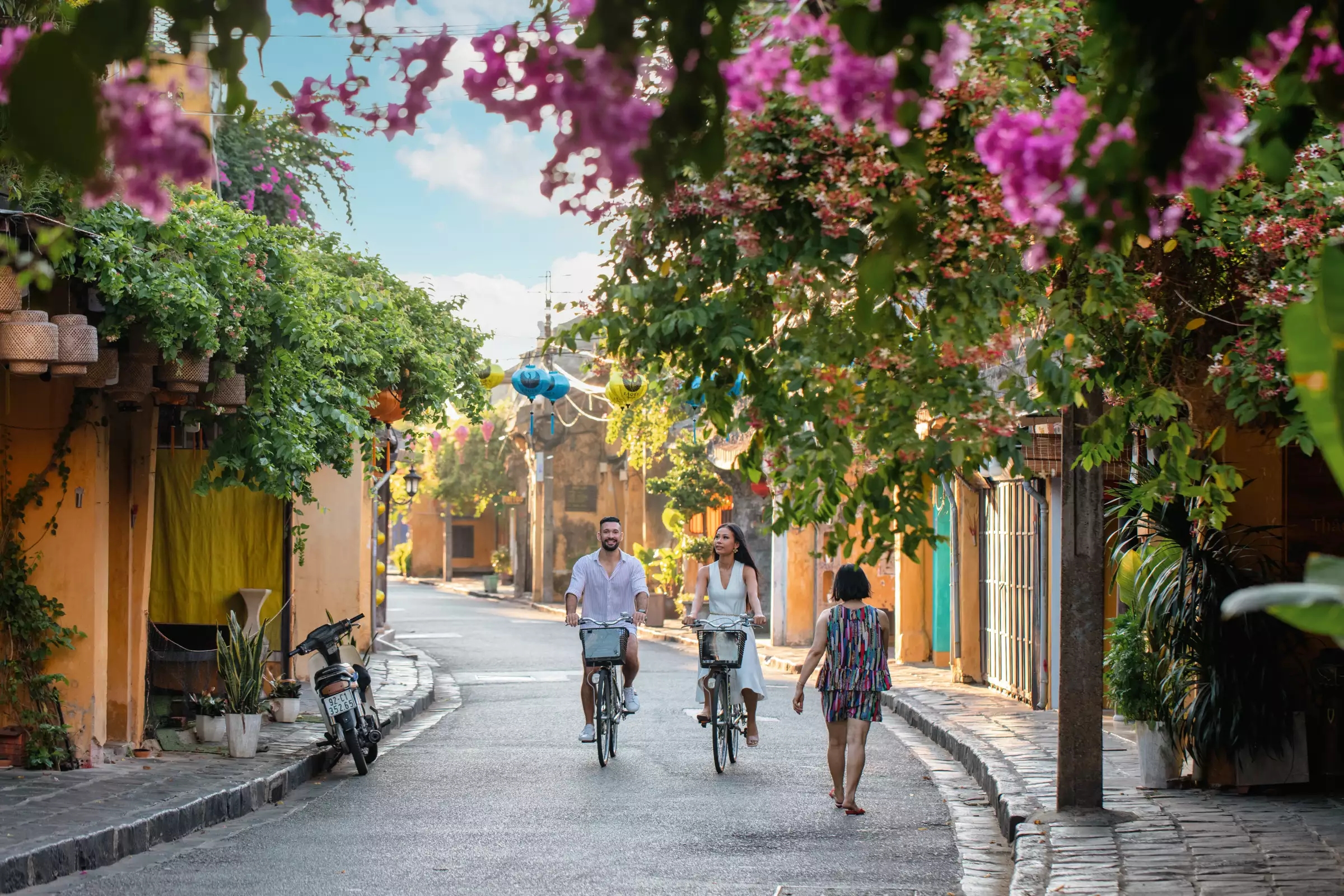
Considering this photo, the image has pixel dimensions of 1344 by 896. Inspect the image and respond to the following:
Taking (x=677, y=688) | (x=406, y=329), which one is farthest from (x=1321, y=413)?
(x=677, y=688)

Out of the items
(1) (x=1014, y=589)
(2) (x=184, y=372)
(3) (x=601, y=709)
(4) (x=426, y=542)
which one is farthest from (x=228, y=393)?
(4) (x=426, y=542)

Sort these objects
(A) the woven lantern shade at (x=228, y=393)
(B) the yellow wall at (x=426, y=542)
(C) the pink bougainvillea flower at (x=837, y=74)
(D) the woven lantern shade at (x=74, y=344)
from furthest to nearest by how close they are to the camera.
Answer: (B) the yellow wall at (x=426, y=542), (A) the woven lantern shade at (x=228, y=393), (D) the woven lantern shade at (x=74, y=344), (C) the pink bougainvillea flower at (x=837, y=74)

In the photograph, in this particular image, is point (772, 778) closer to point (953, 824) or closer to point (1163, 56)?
point (953, 824)

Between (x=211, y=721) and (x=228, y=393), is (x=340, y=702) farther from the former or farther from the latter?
(x=228, y=393)

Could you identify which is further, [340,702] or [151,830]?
[340,702]

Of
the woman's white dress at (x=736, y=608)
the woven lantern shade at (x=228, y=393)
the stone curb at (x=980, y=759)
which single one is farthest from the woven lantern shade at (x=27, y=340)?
the stone curb at (x=980, y=759)

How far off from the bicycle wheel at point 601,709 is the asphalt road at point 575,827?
0.45 feet

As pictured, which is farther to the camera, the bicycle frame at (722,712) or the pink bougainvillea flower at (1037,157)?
the bicycle frame at (722,712)

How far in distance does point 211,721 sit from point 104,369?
3730 mm

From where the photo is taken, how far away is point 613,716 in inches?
470

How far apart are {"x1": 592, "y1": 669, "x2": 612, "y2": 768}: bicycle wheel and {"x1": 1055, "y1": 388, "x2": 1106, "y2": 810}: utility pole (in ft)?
12.7

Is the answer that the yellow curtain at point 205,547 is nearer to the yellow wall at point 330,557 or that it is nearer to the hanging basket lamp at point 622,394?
the yellow wall at point 330,557

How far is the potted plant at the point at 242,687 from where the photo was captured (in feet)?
38.6

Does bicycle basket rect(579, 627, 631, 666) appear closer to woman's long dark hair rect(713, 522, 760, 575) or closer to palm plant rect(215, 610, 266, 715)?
woman's long dark hair rect(713, 522, 760, 575)
